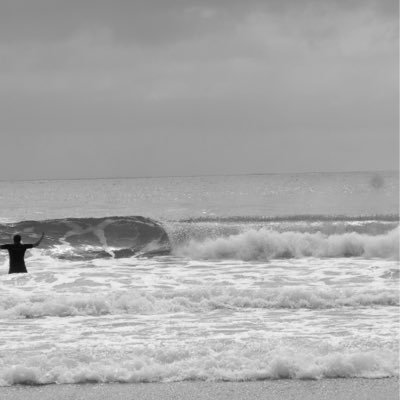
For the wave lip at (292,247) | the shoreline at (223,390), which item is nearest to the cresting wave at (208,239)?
the wave lip at (292,247)

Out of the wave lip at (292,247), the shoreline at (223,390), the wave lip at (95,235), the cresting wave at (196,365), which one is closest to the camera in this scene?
the shoreline at (223,390)

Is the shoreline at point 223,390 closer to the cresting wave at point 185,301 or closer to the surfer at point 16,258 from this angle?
the cresting wave at point 185,301

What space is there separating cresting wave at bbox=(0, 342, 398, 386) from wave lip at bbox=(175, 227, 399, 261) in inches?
417

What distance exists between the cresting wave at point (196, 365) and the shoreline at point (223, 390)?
0.11 metres

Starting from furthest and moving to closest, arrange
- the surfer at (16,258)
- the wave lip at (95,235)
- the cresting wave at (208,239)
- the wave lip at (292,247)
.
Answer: the wave lip at (95,235) < the cresting wave at (208,239) < the wave lip at (292,247) < the surfer at (16,258)

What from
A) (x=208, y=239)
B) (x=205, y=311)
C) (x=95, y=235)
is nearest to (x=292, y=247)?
(x=208, y=239)

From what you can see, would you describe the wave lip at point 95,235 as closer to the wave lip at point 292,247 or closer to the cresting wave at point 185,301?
the wave lip at point 292,247

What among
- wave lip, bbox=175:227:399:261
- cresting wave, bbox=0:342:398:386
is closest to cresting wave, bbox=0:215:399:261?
wave lip, bbox=175:227:399:261

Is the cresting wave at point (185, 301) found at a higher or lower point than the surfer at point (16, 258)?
lower

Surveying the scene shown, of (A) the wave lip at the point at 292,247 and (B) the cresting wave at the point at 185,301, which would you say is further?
(A) the wave lip at the point at 292,247

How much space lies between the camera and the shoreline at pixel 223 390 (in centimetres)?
498

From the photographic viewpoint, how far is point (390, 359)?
18.7 ft

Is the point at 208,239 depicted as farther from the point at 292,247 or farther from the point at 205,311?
the point at 205,311

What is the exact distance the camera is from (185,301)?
30.6 ft
